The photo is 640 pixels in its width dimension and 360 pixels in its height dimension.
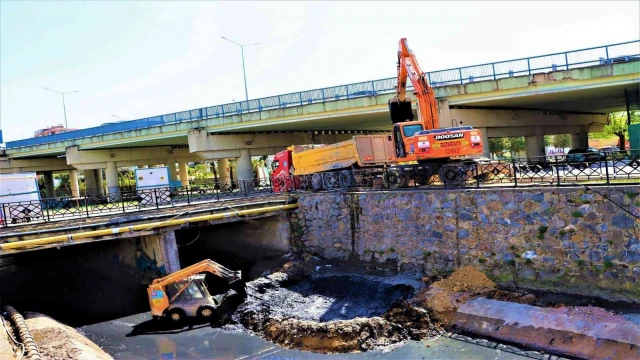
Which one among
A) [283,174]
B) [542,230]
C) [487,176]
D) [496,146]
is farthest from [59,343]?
[496,146]

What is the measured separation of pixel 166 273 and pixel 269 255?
4.65m

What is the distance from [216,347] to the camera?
1499 cm

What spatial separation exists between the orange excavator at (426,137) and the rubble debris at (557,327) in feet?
17.6

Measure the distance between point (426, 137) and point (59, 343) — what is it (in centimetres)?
1341

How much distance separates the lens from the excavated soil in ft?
45.8

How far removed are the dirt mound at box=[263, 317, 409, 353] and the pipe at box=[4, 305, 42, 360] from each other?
19.9 ft

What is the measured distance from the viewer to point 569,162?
49.6 feet

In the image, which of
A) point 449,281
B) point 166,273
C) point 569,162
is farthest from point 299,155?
point 569,162

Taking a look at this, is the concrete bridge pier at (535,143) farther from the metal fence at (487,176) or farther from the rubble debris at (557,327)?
the rubble debris at (557,327)

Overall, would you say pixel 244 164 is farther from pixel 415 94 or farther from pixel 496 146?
pixel 496 146

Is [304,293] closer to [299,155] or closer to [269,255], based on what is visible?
[269,255]

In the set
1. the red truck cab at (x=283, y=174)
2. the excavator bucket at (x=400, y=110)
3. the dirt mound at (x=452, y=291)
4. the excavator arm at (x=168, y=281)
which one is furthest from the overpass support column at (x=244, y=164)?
the dirt mound at (x=452, y=291)

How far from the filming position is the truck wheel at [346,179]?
21.7 meters

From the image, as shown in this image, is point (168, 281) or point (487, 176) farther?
point (487, 176)
